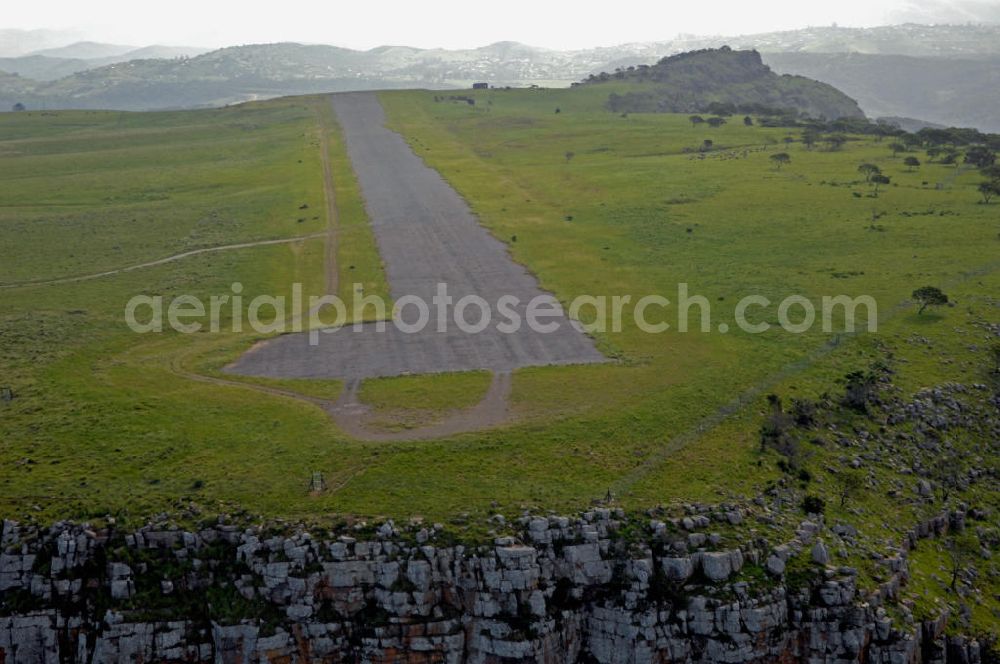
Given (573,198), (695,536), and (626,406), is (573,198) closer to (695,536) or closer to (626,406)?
(626,406)

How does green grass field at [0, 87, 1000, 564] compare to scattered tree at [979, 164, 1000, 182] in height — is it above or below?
below

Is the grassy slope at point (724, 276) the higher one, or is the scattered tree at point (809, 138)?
the scattered tree at point (809, 138)

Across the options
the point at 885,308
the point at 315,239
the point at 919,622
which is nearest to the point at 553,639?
the point at 919,622

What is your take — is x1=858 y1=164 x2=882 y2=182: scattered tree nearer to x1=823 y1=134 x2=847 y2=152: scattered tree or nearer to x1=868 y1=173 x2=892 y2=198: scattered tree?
x1=868 y1=173 x2=892 y2=198: scattered tree

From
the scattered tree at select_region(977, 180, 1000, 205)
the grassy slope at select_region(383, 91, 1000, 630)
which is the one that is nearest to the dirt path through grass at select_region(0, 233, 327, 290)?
the grassy slope at select_region(383, 91, 1000, 630)

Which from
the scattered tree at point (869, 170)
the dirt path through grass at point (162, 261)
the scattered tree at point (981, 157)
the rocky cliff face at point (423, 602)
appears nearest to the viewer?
the rocky cliff face at point (423, 602)

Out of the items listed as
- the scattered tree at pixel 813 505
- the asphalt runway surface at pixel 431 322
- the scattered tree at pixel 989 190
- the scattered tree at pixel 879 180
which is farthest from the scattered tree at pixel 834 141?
the scattered tree at pixel 813 505

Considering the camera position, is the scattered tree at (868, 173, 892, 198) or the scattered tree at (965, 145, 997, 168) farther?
the scattered tree at (965, 145, 997, 168)

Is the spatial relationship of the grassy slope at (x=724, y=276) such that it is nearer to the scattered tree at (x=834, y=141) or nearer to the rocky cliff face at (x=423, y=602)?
the scattered tree at (x=834, y=141)
